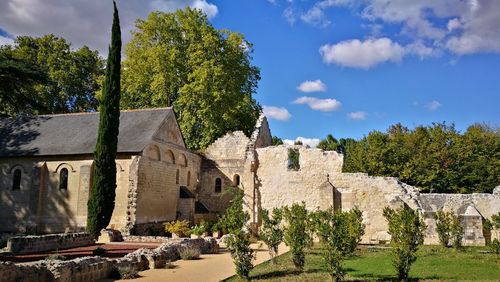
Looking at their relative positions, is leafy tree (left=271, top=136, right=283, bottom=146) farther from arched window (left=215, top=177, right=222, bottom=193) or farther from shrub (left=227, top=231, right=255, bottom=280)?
shrub (left=227, top=231, right=255, bottom=280)

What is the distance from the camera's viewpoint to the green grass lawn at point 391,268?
10.3 metres

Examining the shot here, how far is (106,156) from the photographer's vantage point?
63.7 feet

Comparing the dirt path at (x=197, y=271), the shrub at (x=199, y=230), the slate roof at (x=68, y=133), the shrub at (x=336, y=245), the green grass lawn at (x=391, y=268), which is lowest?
the dirt path at (x=197, y=271)

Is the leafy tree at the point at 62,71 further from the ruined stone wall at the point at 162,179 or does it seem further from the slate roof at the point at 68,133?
the ruined stone wall at the point at 162,179

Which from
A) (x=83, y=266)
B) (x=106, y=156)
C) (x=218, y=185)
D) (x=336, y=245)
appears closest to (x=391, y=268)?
(x=336, y=245)

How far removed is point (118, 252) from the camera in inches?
611

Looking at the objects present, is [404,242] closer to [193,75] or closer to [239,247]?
[239,247]

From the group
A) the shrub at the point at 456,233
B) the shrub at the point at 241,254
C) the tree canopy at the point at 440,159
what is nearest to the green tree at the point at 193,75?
the tree canopy at the point at 440,159

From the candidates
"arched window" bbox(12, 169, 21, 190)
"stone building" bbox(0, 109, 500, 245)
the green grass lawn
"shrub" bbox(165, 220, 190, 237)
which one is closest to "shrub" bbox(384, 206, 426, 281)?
the green grass lawn

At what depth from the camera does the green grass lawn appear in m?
10.3

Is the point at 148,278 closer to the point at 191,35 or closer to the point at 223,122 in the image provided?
the point at 223,122

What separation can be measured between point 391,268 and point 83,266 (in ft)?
26.5

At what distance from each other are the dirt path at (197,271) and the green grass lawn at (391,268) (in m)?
0.74

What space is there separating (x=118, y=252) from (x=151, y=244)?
305cm
